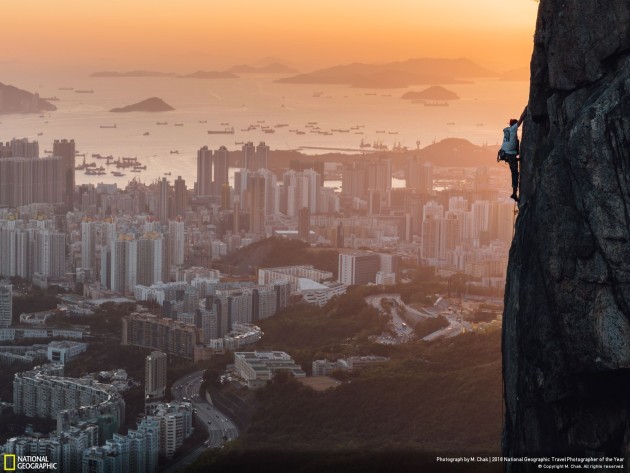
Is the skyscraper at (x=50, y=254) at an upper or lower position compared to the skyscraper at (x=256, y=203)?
lower

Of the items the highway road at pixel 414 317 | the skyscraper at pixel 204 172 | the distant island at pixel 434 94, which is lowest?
the highway road at pixel 414 317

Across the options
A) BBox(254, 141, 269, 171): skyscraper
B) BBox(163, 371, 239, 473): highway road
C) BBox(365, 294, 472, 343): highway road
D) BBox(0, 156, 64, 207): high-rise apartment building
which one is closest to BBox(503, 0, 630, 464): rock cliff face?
BBox(163, 371, 239, 473): highway road

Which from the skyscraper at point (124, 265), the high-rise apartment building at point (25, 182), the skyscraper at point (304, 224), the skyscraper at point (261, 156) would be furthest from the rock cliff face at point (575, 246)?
the skyscraper at point (261, 156)

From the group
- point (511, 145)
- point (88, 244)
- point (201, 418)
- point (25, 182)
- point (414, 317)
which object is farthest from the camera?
point (25, 182)

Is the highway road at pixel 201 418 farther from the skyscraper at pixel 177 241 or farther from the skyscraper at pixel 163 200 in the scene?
the skyscraper at pixel 163 200

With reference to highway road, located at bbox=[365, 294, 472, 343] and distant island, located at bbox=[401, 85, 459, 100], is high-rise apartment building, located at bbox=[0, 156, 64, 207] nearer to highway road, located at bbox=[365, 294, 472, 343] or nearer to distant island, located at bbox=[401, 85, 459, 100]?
highway road, located at bbox=[365, 294, 472, 343]

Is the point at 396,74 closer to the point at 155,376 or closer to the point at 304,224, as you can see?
the point at 304,224

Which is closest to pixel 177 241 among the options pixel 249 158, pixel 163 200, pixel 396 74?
pixel 163 200
